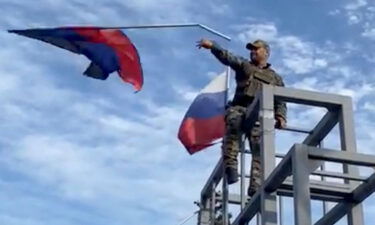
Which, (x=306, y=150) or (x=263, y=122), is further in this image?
(x=263, y=122)

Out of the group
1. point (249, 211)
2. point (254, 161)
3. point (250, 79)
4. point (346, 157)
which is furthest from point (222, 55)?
point (346, 157)

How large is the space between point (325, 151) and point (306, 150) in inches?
5.9

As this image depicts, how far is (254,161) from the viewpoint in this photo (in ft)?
20.0

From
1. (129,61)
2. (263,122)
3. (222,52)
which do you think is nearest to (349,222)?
(263,122)

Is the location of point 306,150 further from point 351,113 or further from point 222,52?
point 222,52

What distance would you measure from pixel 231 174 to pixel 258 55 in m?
1.18

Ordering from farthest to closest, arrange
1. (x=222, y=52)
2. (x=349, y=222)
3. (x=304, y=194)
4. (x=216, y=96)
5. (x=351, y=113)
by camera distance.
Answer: (x=216, y=96)
(x=222, y=52)
(x=351, y=113)
(x=349, y=222)
(x=304, y=194)

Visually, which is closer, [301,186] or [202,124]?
[301,186]

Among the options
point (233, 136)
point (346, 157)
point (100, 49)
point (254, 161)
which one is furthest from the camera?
point (100, 49)

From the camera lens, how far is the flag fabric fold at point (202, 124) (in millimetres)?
8234

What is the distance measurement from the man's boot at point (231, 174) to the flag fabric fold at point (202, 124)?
1679 mm

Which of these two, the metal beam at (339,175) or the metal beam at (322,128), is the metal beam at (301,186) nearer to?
the metal beam at (339,175)

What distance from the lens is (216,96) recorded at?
8.77 metres

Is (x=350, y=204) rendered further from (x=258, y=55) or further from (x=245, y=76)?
(x=258, y=55)
